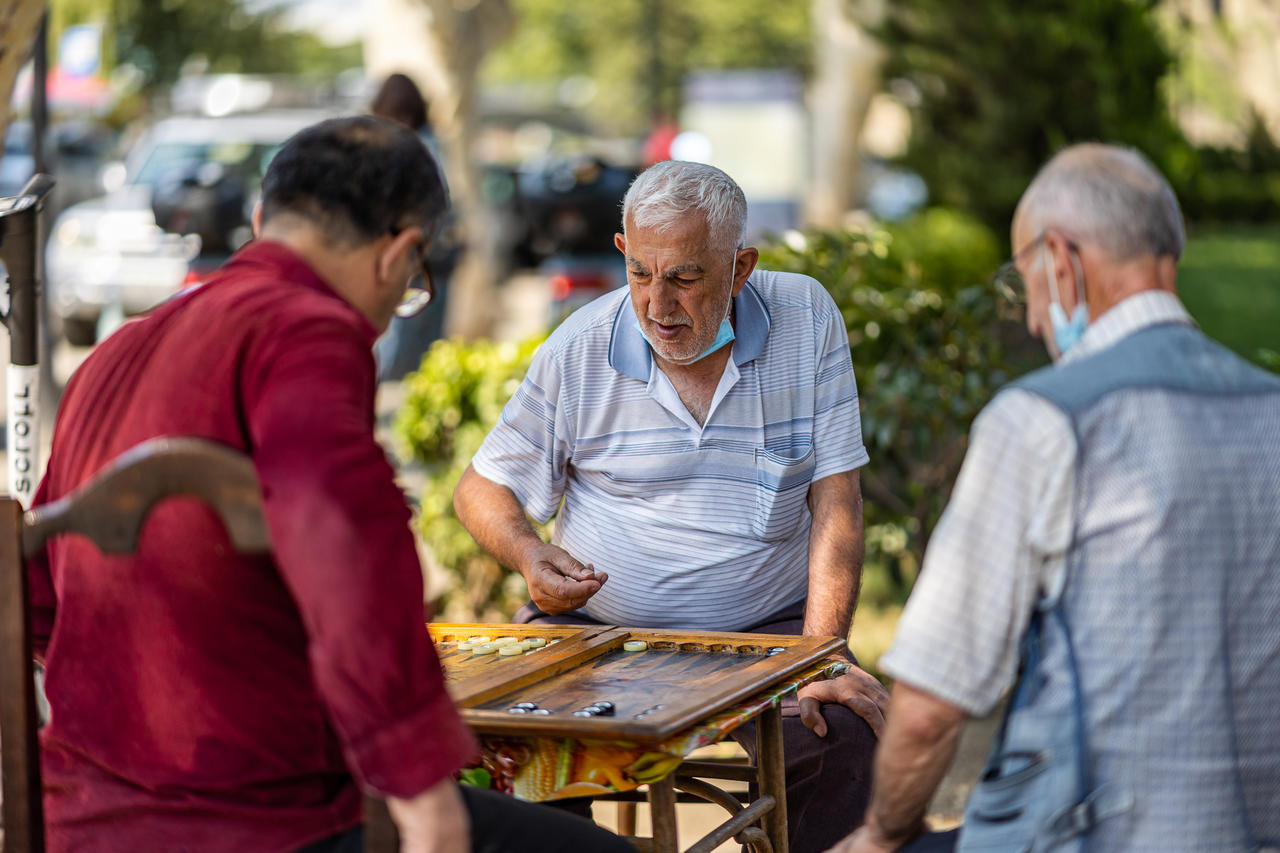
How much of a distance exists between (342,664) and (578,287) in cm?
960

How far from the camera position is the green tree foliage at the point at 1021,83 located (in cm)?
1096

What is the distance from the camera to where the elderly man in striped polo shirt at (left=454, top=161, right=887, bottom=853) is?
320cm

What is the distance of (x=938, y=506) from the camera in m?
5.39

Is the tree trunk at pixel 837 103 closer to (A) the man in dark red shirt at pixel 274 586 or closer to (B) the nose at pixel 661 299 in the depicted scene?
(B) the nose at pixel 661 299

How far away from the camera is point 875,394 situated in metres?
5.09

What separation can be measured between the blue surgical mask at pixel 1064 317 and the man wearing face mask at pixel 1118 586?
0.12 ft

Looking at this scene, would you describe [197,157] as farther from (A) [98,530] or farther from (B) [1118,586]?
(B) [1118,586]

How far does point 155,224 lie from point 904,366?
7.14m

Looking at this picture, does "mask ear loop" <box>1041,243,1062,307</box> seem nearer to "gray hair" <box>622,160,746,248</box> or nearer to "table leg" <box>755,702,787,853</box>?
"table leg" <box>755,702,787,853</box>

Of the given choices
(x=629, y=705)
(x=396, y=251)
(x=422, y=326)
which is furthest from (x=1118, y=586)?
(x=422, y=326)

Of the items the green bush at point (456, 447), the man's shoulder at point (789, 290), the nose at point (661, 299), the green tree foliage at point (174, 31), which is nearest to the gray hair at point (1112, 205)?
the nose at point (661, 299)

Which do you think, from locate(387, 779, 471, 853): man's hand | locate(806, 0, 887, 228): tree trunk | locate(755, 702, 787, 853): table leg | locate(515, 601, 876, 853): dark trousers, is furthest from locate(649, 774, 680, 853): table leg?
locate(806, 0, 887, 228): tree trunk

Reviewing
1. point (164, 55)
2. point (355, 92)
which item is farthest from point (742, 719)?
point (164, 55)

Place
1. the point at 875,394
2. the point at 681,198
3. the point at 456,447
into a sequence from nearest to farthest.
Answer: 1. the point at 681,198
2. the point at 875,394
3. the point at 456,447
